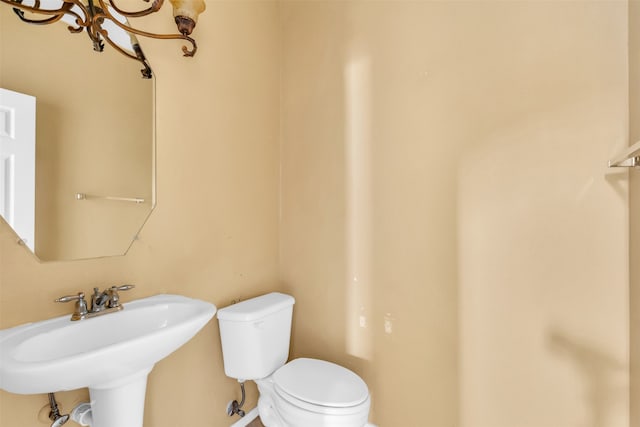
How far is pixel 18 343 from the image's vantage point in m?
0.81

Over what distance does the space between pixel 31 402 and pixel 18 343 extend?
0.27 meters

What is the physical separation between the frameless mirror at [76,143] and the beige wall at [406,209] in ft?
0.21

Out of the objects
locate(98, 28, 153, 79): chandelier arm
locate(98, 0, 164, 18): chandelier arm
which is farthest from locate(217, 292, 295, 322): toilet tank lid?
locate(98, 0, 164, 18): chandelier arm

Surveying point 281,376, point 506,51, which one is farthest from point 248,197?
point 506,51

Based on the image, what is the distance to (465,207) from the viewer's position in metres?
1.36

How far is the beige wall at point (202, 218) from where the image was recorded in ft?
3.25

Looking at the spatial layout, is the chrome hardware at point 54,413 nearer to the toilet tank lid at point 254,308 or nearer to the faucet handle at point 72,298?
the faucet handle at point 72,298

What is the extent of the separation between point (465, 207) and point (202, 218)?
44.8 inches

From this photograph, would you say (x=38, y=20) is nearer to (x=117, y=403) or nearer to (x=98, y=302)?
(x=98, y=302)

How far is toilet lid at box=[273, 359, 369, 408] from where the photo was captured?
1.26m

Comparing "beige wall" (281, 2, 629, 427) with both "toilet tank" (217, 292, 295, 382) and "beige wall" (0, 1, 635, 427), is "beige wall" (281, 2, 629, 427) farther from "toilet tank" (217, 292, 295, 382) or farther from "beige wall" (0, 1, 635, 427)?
"toilet tank" (217, 292, 295, 382)

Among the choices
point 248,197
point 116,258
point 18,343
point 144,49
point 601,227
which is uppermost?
point 144,49

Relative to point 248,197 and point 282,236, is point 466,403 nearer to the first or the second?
point 282,236

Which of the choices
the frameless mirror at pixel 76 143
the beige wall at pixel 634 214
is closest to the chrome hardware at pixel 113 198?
the frameless mirror at pixel 76 143
